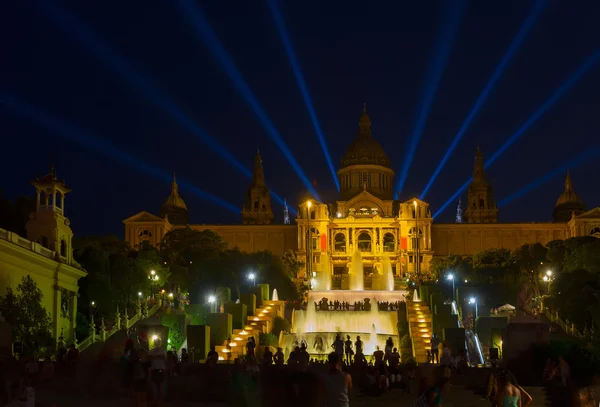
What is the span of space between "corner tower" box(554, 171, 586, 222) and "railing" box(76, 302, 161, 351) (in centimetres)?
10512

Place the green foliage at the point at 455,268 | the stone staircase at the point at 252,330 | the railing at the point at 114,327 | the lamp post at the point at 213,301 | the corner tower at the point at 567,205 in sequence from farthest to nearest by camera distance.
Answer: the corner tower at the point at 567,205 < the green foliage at the point at 455,268 < the lamp post at the point at 213,301 < the stone staircase at the point at 252,330 < the railing at the point at 114,327

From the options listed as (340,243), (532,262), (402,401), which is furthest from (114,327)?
(340,243)

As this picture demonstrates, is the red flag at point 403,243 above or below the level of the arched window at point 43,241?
above

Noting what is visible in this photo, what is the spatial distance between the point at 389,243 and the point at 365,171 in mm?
19369

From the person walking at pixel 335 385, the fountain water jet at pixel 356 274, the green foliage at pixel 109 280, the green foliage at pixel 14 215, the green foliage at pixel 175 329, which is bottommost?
the person walking at pixel 335 385

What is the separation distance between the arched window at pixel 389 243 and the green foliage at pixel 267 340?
3377 inches

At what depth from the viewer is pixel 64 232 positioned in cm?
5856

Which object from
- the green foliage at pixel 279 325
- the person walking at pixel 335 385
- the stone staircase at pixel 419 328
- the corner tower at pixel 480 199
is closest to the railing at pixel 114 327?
the green foliage at pixel 279 325

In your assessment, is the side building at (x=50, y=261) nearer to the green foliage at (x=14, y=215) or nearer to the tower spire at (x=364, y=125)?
the green foliage at (x=14, y=215)

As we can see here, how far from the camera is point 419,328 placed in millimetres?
62031

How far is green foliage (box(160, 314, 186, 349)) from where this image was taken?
51000 millimetres

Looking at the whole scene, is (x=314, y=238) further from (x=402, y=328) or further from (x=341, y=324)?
(x=402, y=328)

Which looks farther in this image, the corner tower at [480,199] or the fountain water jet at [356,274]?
the corner tower at [480,199]

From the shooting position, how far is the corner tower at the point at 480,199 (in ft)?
543
